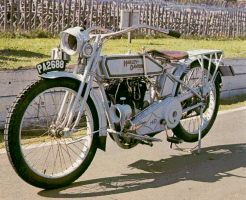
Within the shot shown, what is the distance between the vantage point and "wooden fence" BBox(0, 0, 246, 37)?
12.4m

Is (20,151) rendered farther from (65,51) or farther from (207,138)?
(207,138)

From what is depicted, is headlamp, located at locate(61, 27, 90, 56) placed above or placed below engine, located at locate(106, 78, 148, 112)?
above

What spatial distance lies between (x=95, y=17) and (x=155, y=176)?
1073 centimetres

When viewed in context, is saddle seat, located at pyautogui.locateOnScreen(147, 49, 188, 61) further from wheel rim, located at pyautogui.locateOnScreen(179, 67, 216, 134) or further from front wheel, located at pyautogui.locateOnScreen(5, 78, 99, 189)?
front wheel, located at pyautogui.locateOnScreen(5, 78, 99, 189)

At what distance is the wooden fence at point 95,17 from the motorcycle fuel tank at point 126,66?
722 cm

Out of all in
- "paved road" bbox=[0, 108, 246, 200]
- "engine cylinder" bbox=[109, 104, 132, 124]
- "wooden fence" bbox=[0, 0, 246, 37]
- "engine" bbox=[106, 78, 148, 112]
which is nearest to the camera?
"paved road" bbox=[0, 108, 246, 200]

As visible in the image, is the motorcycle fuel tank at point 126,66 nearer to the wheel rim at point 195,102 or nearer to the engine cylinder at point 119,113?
the engine cylinder at point 119,113

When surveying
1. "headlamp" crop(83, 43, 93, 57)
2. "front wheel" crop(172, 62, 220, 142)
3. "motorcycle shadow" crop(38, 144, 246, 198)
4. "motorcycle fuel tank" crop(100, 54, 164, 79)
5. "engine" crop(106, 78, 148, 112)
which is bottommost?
"motorcycle shadow" crop(38, 144, 246, 198)

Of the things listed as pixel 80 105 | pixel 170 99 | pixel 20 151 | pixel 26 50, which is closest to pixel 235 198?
pixel 170 99

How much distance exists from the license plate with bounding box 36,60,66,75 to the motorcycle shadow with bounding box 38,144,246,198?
40.3 inches

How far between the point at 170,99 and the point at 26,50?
4290 mm

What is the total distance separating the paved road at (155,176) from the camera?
12.5 feet

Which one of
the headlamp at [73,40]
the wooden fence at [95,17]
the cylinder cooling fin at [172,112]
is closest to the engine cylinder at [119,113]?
the cylinder cooling fin at [172,112]

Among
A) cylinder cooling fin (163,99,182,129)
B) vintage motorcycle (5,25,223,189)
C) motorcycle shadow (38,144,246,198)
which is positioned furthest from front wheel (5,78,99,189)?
cylinder cooling fin (163,99,182,129)
